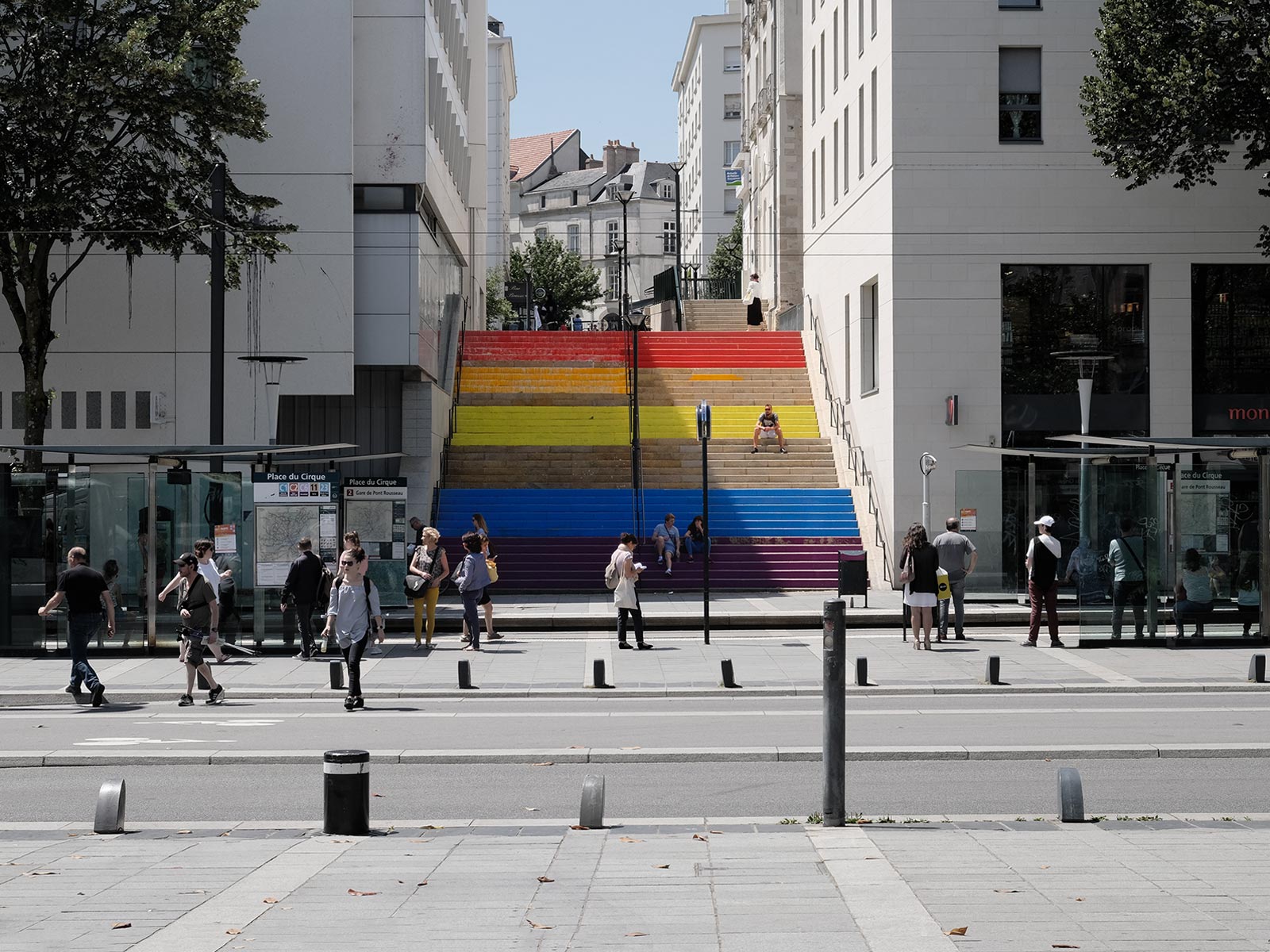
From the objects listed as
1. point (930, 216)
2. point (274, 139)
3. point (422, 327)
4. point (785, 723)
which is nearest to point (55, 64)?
point (274, 139)

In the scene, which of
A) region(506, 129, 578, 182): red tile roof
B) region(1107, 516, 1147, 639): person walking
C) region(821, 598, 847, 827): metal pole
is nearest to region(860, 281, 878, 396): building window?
region(1107, 516, 1147, 639): person walking

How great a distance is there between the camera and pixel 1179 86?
91.6ft

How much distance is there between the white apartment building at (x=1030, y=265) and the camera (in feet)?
107

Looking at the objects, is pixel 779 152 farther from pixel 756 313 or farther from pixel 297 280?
pixel 297 280

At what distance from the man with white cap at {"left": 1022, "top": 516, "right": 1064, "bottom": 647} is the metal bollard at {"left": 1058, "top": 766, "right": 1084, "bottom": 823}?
1302 cm

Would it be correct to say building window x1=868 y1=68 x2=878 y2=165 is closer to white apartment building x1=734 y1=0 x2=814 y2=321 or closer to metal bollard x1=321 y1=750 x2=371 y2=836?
white apartment building x1=734 y1=0 x2=814 y2=321

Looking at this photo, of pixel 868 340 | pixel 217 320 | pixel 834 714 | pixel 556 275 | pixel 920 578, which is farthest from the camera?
pixel 556 275

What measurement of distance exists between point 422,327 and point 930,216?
468 inches

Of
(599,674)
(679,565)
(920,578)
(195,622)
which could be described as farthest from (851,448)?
(195,622)

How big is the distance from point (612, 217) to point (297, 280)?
10131 centimetres

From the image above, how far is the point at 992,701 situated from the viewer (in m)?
17.0

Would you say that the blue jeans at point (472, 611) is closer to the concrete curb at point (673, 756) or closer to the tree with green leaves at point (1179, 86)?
the concrete curb at point (673, 756)

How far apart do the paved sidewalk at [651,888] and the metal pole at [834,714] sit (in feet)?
0.64

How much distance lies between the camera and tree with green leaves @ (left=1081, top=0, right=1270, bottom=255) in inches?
1079
